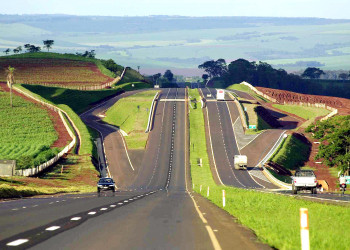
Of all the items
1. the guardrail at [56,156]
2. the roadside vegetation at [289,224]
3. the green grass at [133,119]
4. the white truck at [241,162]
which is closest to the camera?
the roadside vegetation at [289,224]

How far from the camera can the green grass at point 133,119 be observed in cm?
15362

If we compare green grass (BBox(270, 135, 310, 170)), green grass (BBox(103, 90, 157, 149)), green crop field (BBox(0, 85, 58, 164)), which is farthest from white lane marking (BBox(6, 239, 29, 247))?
green grass (BBox(103, 90, 157, 149))

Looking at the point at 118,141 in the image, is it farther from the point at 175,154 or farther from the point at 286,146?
the point at 286,146

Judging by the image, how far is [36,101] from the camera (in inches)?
7092

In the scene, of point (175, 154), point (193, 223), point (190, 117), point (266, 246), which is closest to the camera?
point (266, 246)

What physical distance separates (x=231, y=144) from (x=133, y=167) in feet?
95.7

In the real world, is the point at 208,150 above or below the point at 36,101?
below

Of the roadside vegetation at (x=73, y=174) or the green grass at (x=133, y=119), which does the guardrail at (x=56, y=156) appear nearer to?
the roadside vegetation at (x=73, y=174)

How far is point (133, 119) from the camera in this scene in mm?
176875

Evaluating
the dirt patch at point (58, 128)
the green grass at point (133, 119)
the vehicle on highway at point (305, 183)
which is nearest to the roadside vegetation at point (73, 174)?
the dirt patch at point (58, 128)

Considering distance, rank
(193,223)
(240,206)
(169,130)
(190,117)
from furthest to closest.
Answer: (190,117)
(169,130)
(240,206)
(193,223)

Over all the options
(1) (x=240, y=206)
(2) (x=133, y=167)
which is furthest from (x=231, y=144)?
(1) (x=240, y=206)

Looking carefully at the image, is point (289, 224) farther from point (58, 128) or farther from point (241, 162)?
point (58, 128)

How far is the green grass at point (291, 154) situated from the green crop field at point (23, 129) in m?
43.9
